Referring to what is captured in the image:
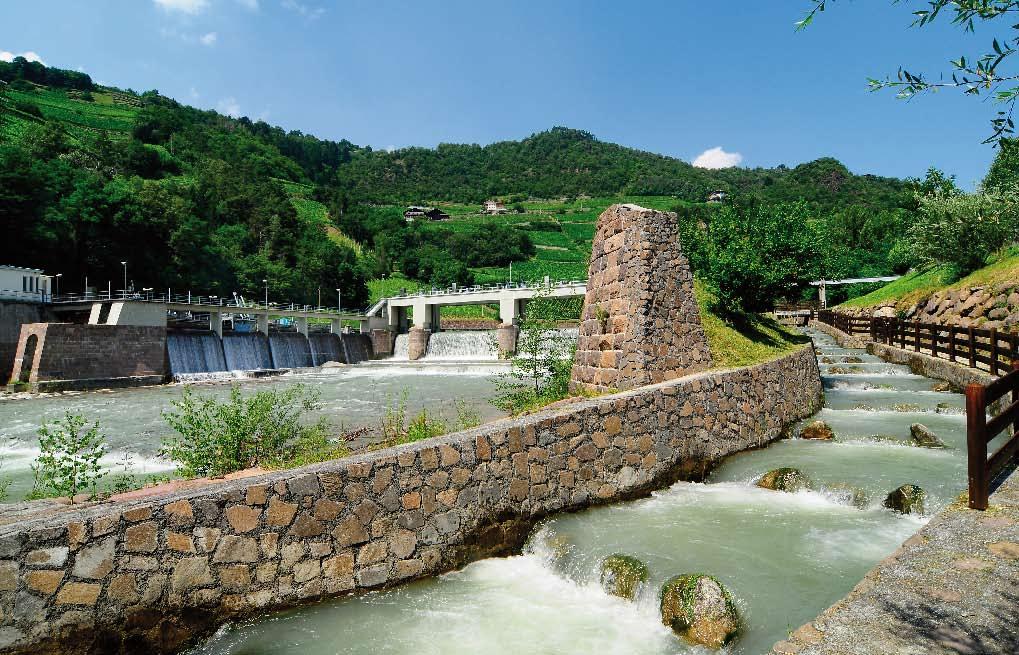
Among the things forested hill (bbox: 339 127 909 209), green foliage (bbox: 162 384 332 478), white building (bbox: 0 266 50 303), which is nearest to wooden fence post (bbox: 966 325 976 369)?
green foliage (bbox: 162 384 332 478)

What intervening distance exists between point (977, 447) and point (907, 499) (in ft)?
7.88

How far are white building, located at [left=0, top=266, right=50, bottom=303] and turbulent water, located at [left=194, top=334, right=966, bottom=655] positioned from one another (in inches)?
1539

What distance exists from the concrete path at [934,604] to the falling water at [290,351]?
43.2m

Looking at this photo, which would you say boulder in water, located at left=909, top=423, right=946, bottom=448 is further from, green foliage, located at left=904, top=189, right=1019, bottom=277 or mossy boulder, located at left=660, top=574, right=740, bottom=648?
green foliage, located at left=904, top=189, right=1019, bottom=277

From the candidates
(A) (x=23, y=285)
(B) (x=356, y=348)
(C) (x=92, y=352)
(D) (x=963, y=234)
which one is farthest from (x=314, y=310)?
(D) (x=963, y=234)

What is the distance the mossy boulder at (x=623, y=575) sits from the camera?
502cm

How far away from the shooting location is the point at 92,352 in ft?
97.6

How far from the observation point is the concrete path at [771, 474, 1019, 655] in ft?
9.29

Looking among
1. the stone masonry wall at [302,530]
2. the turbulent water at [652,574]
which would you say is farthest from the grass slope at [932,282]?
the stone masonry wall at [302,530]

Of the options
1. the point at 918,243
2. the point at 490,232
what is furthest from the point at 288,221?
the point at 918,243

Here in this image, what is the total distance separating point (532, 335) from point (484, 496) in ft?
19.3

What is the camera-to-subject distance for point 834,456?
8.99 m

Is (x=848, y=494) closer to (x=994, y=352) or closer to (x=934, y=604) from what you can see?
(x=934, y=604)

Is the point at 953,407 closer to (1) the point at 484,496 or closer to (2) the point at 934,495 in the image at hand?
(2) the point at 934,495
